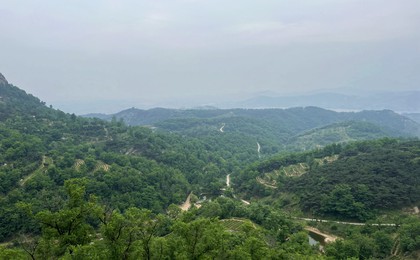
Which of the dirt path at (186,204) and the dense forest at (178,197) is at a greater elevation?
the dense forest at (178,197)

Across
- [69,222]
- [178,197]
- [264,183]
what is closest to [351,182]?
[264,183]

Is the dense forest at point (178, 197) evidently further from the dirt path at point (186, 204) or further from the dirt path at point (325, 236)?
the dirt path at point (325, 236)

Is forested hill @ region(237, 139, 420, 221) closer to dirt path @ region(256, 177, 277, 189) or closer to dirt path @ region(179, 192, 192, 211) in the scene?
dirt path @ region(256, 177, 277, 189)

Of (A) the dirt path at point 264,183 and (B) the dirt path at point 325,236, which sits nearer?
(B) the dirt path at point 325,236

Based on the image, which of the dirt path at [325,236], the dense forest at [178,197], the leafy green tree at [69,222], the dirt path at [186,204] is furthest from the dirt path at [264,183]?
the leafy green tree at [69,222]

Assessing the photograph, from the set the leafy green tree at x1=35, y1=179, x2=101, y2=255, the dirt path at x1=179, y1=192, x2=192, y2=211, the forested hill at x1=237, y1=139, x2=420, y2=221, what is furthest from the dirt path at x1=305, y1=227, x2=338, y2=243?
the leafy green tree at x1=35, y1=179, x2=101, y2=255

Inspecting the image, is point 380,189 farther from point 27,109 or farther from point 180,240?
point 27,109

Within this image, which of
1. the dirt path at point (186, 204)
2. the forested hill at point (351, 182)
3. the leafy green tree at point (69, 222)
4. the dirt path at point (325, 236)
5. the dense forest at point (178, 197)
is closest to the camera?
the leafy green tree at point (69, 222)
